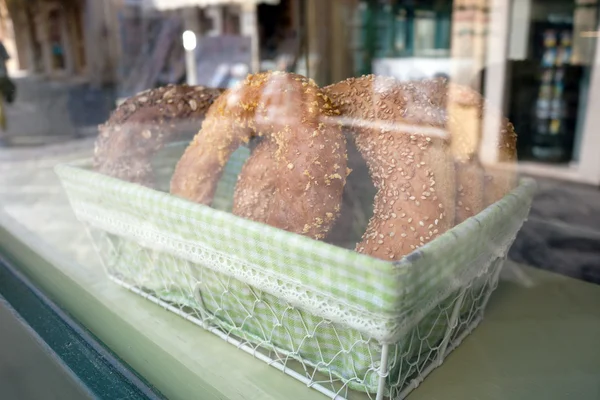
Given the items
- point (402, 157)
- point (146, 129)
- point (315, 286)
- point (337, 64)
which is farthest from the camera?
point (337, 64)

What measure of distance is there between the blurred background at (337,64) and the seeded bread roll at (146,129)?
121 mm

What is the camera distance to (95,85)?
1.34m

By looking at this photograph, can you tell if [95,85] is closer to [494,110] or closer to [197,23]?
[197,23]

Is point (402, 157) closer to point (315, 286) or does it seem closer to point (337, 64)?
point (315, 286)

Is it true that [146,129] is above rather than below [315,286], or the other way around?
above

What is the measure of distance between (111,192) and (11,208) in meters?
0.66

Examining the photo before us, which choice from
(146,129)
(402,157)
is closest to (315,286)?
(402,157)

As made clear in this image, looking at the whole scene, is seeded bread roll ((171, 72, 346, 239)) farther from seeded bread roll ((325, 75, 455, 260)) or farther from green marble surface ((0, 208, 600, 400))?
green marble surface ((0, 208, 600, 400))

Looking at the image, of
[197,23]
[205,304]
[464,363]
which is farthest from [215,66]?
[464,363]

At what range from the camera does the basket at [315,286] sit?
19.8 inches

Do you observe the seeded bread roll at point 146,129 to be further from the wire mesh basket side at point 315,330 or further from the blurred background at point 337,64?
the wire mesh basket side at point 315,330

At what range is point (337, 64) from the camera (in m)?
1.62

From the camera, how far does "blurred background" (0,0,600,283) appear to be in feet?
2.68

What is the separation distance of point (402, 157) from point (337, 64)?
1016mm
